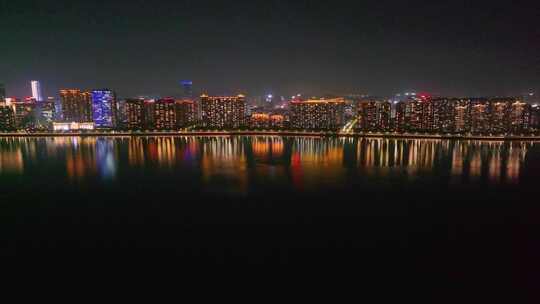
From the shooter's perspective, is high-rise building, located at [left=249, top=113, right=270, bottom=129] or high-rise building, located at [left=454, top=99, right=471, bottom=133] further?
high-rise building, located at [left=249, top=113, right=270, bottom=129]

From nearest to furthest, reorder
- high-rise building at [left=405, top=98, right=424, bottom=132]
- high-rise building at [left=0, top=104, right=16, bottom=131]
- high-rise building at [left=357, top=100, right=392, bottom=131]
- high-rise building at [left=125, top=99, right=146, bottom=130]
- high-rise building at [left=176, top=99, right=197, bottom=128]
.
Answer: high-rise building at [left=357, top=100, right=392, bottom=131] < high-rise building at [left=405, top=98, right=424, bottom=132] < high-rise building at [left=0, top=104, right=16, bottom=131] < high-rise building at [left=125, top=99, right=146, bottom=130] < high-rise building at [left=176, top=99, right=197, bottom=128]

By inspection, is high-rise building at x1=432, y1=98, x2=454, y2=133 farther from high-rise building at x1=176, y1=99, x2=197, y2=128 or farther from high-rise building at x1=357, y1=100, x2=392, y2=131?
high-rise building at x1=176, y1=99, x2=197, y2=128

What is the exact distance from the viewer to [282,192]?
6098 millimetres

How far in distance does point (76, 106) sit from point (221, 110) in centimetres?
1017

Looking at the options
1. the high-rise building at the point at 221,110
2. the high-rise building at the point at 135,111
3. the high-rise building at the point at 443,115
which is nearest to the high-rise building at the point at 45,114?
the high-rise building at the point at 135,111

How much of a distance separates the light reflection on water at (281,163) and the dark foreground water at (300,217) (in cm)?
6

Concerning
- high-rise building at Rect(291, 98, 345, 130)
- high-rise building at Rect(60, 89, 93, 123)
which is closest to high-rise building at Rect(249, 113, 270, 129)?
high-rise building at Rect(291, 98, 345, 130)

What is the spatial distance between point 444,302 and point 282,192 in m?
3.61

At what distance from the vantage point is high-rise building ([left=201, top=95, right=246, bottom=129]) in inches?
914

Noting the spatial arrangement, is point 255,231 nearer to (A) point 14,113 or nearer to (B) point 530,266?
(B) point 530,266

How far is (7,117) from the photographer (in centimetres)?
2152

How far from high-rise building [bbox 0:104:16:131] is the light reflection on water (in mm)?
10631

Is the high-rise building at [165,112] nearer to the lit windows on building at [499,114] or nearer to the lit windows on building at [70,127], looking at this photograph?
the lit windows on building at [70,127]

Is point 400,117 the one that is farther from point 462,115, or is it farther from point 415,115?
point 462,115
